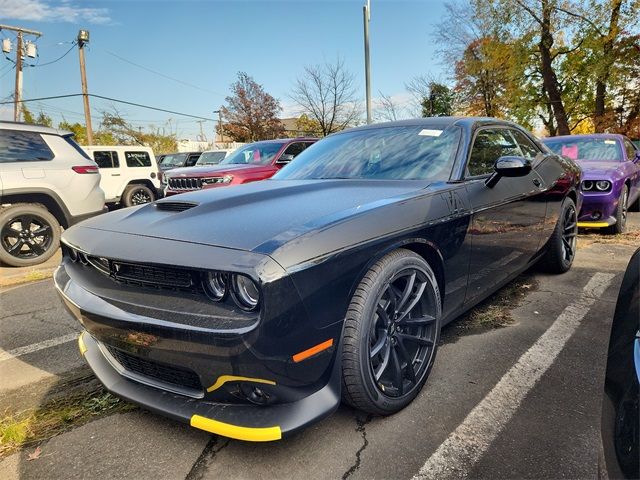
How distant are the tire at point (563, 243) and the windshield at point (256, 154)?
16.9 feet

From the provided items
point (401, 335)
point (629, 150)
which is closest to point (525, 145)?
point (401, 335)

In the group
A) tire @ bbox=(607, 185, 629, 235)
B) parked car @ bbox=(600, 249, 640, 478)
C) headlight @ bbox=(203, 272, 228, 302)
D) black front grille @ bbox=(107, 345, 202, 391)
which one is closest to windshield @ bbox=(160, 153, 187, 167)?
tire @ bbox=(607, 185, 629, 235)

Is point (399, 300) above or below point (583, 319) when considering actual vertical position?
above

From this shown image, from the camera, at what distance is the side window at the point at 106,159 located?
11.0 meters

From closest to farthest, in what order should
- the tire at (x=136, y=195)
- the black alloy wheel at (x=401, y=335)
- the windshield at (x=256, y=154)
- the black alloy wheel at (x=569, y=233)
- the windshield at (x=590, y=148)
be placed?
the black alloy wheel at (x=401, y=335) → the black alloy wheel at (x=569, y=233) → the windshield at (x=590, y=148) → the windshield at (x=256, y=154) → the tire at (x=136, y=195)

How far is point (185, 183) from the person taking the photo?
7664mm

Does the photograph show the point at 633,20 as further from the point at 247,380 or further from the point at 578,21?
the point at 247,380

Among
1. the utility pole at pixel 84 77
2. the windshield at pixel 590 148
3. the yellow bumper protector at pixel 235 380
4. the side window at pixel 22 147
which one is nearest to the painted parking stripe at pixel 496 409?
the yellow bumper protector at pixel 235 380

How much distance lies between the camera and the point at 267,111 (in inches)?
1406

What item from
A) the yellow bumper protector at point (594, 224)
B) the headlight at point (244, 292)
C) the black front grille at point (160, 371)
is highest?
the headlight at point (244, 292)

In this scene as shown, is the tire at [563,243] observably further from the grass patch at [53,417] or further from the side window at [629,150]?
the grass patch at [53,417]

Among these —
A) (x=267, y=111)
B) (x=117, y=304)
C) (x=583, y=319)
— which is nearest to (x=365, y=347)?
(x=117, y=304)

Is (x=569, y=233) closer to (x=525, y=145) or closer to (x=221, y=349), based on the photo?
(x=525, y=145)

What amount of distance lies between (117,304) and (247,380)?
658 mm
